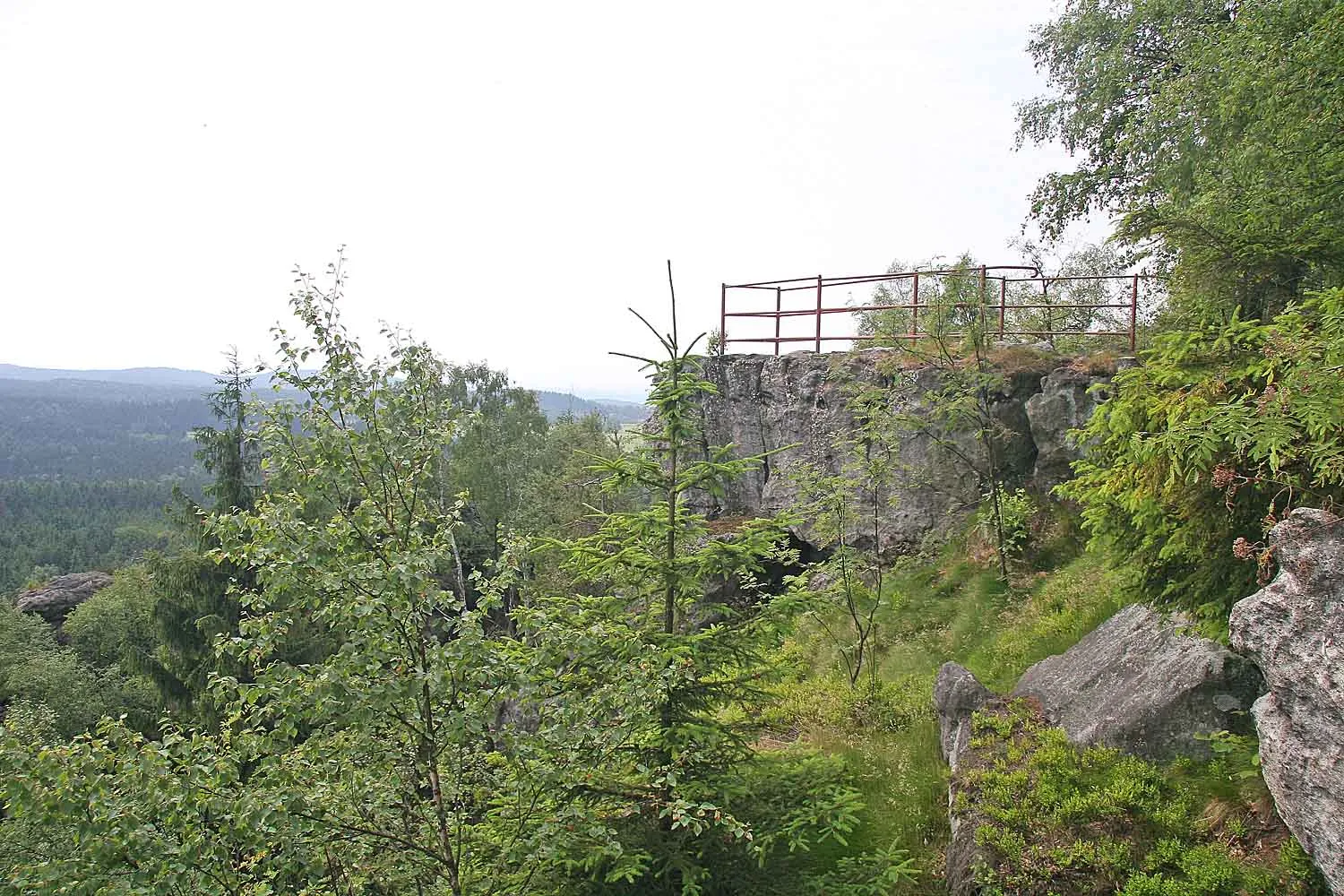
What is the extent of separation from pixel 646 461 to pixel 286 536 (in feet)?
9.36

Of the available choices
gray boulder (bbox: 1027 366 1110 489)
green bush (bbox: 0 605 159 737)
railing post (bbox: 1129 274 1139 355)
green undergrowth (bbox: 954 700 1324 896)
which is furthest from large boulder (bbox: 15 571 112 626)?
railing post (bbox: 1129 274 1139 355)

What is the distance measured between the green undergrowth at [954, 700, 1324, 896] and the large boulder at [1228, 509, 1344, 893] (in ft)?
1.66

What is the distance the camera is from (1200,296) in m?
9.27

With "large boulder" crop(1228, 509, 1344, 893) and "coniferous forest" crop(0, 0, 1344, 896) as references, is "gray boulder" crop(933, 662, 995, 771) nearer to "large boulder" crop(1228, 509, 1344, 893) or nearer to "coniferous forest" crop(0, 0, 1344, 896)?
"coniferous forest" crop(0, 0, 1344, 896)

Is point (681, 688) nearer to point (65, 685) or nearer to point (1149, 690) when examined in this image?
point (1149, 690)

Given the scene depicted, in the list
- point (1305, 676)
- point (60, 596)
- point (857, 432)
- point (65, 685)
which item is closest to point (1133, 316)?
point (857, 432)

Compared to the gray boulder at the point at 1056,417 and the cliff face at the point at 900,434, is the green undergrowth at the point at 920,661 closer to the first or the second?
the cliff face at the point at 900,434

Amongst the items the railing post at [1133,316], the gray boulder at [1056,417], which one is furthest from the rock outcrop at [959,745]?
the railing post at [1133,316]

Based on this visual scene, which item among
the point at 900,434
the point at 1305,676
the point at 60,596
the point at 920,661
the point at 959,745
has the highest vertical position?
the point at 900,434

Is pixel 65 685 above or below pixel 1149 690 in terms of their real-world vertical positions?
below

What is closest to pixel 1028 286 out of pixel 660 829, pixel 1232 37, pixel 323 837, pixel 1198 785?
pixel 1232 37

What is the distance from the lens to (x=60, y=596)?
146 feet

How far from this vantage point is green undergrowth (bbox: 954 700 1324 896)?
5.18m

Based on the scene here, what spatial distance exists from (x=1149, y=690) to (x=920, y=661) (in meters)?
5.43
